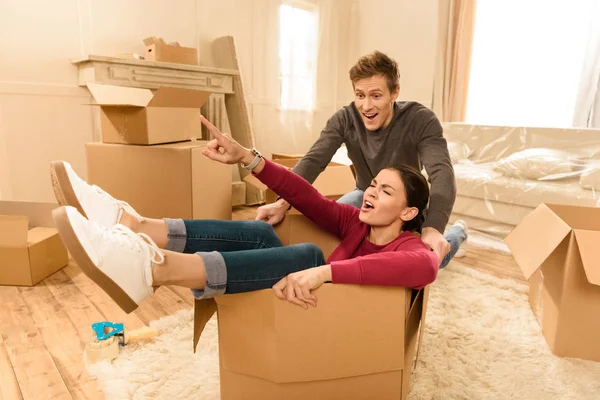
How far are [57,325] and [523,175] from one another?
2.60 meters

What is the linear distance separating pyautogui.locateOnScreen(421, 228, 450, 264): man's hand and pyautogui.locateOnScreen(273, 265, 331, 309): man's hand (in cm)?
38

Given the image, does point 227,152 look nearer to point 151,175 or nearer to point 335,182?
point 151,175

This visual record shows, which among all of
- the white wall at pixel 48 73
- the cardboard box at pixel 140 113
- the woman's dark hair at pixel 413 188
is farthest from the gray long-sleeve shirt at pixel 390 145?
the white wall at pixel 48 73

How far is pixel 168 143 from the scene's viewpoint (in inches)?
90.2

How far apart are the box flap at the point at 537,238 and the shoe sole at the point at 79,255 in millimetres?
1130

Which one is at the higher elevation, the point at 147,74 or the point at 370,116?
the point at 147,74

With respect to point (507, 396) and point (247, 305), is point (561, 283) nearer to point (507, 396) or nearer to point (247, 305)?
point (507, 396)

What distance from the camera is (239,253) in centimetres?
98

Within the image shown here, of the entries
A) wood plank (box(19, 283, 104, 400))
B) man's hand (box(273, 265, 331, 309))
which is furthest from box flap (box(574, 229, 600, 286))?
wood plank (box(19, 283, 104, 400))

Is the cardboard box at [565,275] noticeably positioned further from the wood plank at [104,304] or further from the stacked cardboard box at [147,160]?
the stacked cardboard box at [147,160]

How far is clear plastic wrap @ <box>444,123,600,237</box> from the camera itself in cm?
236

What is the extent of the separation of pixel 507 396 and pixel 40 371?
135 cm

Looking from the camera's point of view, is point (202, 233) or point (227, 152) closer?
point (202, 233)

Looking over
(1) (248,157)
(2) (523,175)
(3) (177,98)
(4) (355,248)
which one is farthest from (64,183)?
(2) (523,175)
